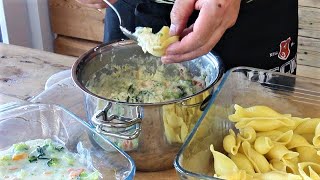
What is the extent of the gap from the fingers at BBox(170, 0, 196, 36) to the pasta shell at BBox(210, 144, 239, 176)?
210 millimetres

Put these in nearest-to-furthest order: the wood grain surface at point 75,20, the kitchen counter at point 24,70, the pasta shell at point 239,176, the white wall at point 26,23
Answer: the pasta shell at point 239,176 → the kitchen counter at point 24,70 → the white wall at point 26,23 → the wood grain surface at point 75,20

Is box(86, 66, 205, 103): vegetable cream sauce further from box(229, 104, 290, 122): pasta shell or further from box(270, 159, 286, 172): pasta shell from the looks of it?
box(270, 159, 286, 172): pasta shell

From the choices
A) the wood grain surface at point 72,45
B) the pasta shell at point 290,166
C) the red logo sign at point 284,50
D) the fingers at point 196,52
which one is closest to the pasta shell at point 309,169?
the pasta shell at point 290,166

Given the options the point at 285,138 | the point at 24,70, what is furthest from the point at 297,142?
the point at 24,70

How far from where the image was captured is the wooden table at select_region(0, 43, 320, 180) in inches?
43.0

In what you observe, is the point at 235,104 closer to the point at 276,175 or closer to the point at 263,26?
the point at 276,175

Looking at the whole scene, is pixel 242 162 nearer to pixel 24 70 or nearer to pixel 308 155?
pixel 308 155

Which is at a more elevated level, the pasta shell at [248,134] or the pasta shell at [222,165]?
the pasta shell at [248,134]

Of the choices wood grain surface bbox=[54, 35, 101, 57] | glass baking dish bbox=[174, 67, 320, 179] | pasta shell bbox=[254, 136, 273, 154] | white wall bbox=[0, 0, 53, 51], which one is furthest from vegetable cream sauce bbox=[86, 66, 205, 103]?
wood grain surface bbox=[54, 35, 101, 57]

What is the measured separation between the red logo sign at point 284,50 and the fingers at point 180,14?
38 cm

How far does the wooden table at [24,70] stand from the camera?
1093 millimetres

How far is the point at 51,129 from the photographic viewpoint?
2.86ft

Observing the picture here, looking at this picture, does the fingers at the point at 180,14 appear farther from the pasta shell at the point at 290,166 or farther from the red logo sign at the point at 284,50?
the red logo sign at the point at 284,50

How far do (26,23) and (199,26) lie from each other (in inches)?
55.3
